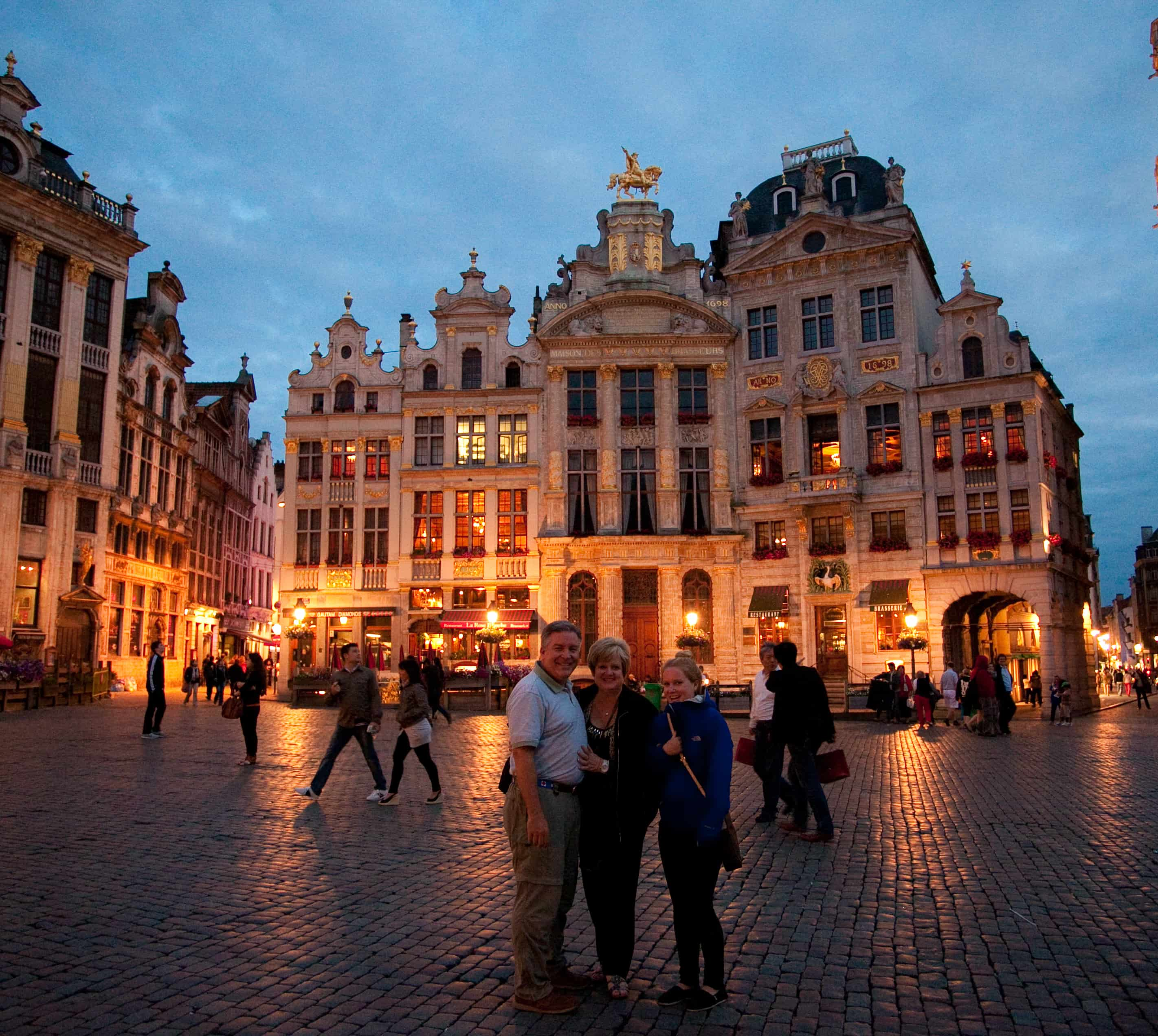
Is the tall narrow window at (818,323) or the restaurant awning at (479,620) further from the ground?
the tall narrow window at (818,323)

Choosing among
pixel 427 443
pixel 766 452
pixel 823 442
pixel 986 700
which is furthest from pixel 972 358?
pixel 427 443

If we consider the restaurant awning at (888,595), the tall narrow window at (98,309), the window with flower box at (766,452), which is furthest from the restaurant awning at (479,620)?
the tall narrow window at (98,309)

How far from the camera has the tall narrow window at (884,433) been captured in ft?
125

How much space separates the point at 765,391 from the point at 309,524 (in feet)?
64.5

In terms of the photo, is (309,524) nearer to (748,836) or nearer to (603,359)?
(603,359)

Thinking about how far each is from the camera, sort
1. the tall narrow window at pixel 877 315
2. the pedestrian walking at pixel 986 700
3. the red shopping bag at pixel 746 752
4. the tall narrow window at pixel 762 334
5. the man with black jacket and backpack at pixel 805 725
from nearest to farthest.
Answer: the red shopping bag at pixel 746 752, the man with black jacket and backpack at pixel 805 725, the pedestrian walking at pixel 986 700, the tall narrow window at pixel 877 315, the tall narrow window at pixel 762 334

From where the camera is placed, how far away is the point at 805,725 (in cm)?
1003

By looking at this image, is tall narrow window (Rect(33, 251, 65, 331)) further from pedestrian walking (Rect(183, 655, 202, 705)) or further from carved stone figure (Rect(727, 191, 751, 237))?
carved stone figure (Rect(727, 191, 751, 237))

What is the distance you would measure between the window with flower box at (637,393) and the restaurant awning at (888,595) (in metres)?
11.4

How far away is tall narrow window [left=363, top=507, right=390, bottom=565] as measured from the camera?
41.2m

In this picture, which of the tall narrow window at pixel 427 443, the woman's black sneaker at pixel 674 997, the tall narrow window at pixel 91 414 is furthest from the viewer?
the tall narrow window at pixel 427 443

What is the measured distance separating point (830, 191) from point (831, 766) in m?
37.0

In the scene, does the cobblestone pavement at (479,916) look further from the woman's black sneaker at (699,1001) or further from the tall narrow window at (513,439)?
the tall narrow window at (513,439)

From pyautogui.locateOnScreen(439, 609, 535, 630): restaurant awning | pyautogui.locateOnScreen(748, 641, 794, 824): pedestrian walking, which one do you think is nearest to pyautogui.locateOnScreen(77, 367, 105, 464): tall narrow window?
pyautogui.locateOnScreen(439, 609, 535, 630): restaurant awning
